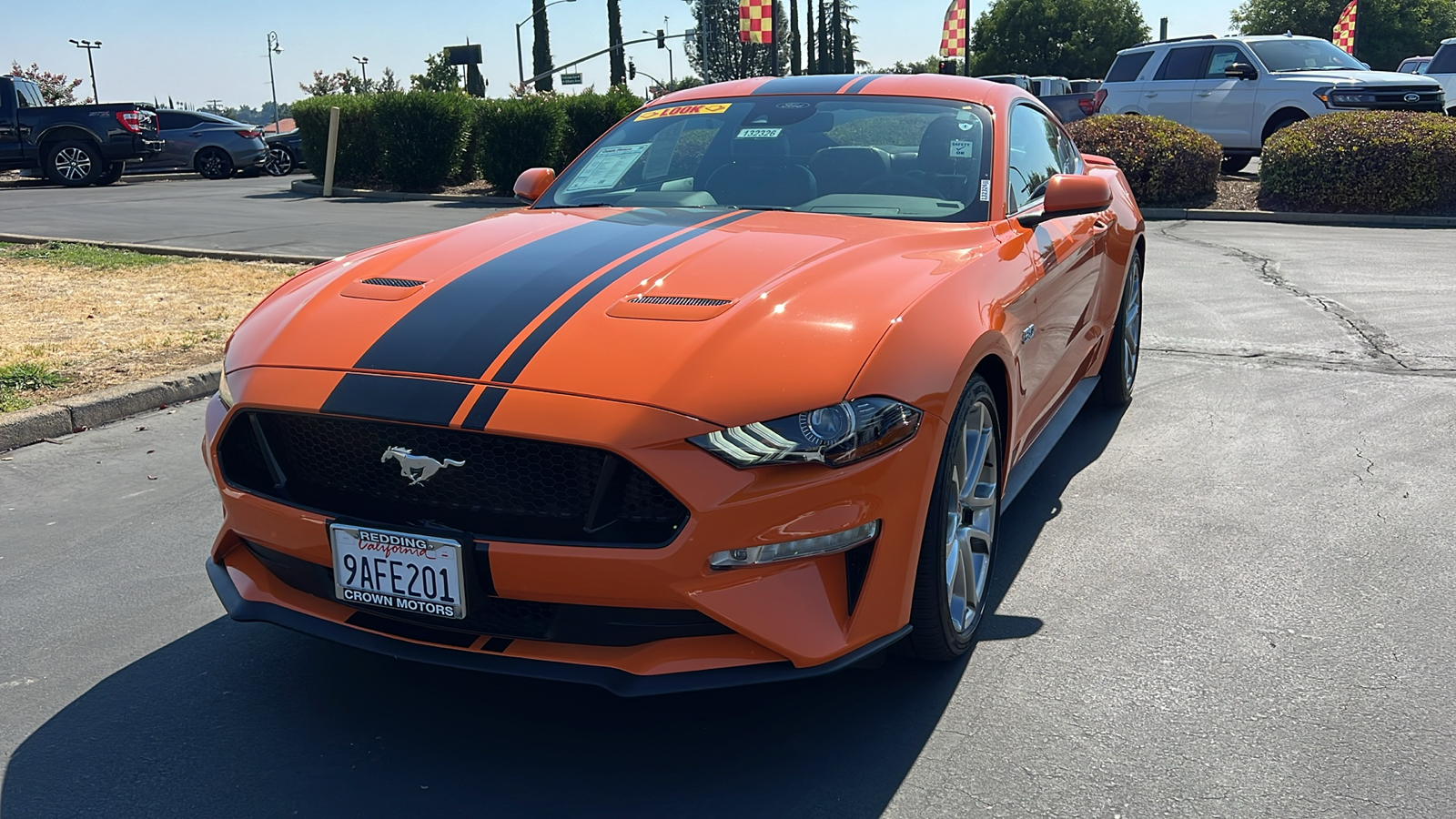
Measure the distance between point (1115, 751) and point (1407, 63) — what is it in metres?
36.4

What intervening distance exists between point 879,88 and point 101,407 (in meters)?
3.92

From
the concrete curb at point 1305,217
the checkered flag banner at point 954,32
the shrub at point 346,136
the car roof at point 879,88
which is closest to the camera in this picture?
the car roof at point 879,88

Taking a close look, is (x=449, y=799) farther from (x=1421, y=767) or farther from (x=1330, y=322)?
(x=1330, y=322)

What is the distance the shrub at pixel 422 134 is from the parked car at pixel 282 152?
5.16 m

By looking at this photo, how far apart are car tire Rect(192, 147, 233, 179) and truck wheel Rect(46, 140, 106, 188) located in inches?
88.3

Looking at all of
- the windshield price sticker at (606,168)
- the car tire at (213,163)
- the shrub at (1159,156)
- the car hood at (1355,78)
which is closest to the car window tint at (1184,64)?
the car hood at (1355,78)

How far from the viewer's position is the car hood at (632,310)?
2484 mm

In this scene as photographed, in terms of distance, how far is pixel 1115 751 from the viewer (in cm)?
268

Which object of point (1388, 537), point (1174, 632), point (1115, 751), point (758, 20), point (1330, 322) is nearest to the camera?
point (1115, 751)

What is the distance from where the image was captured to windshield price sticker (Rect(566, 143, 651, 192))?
438 centimetres

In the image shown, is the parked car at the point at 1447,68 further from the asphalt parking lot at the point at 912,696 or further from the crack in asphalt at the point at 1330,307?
the asphalt parking lot at the point at 912,696

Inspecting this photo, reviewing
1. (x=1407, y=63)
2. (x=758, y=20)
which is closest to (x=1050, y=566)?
(x=758, y=20)

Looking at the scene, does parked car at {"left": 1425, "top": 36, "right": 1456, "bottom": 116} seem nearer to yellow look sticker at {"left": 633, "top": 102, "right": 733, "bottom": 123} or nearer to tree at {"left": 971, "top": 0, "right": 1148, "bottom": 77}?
yellow look sticker at {"left": 633, "top": 102, "right": 733, "bottom": 123}

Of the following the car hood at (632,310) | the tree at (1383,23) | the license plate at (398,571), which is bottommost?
the license plate at (398,571)
